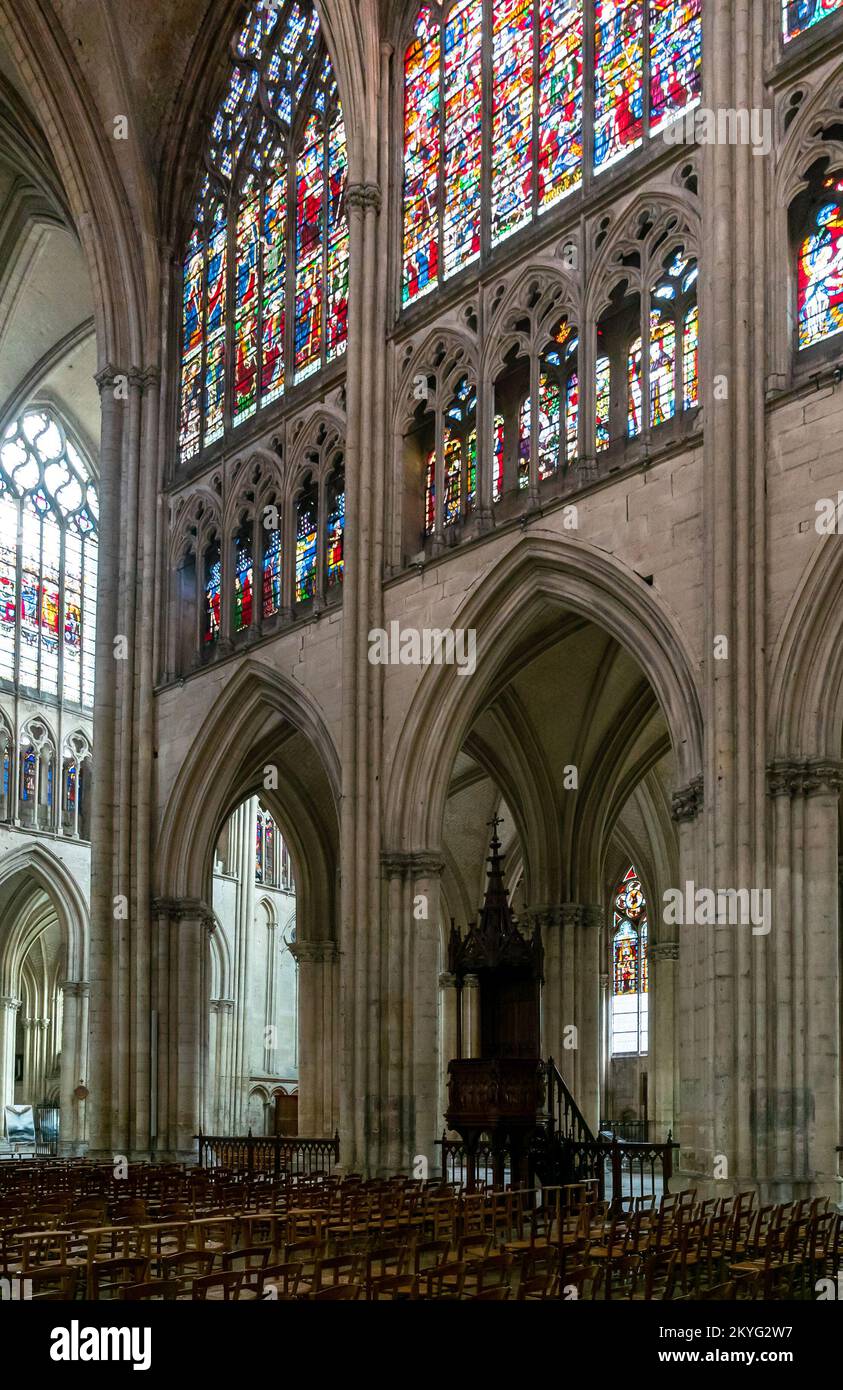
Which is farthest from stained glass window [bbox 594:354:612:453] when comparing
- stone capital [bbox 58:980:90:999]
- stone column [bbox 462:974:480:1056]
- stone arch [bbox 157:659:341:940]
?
stone capital [bbox 58:980:90:999]

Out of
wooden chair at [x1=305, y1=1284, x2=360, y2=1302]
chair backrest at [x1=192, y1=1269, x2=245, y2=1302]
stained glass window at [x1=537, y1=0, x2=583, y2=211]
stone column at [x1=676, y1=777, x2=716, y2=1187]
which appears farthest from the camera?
stained glass window at [x1=537, y1=0, x2=583, y2=211]

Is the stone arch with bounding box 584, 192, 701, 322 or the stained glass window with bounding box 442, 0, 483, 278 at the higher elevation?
the stained glass window with bounding box 442, 0, 483, 278

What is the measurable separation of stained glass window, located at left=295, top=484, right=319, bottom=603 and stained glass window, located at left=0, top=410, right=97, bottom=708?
17475mm

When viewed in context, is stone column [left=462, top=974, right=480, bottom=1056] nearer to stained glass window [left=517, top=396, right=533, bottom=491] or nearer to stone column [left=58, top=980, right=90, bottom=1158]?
stone column [left=58, top=980, right=90, bottom=1158]

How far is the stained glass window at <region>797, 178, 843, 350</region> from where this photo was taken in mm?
17375

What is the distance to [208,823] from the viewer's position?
2753 cm

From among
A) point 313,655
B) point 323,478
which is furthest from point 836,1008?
point 323,478

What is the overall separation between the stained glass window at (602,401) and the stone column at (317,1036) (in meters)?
14.5

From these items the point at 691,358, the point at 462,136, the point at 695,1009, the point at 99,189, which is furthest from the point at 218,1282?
the point at 99,189

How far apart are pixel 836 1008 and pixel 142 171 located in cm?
2060

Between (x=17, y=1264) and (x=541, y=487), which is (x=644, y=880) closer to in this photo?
(x=541, y=487)

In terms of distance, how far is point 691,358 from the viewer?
19219 mm

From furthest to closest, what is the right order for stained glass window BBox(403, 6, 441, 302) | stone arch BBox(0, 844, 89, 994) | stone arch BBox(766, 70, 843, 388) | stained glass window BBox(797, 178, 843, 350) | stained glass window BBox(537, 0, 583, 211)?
stone arch BBox(0, 844, 89, 994) < stained glass window BBox(403, 6, 441, 302) < stained glass window BBox(537, 0, 583, 211) < stone arch BBox(766, 70, 843, 388) < stained glass window BBox(797, 178, 843, 350)

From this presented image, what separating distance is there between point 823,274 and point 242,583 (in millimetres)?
12396
